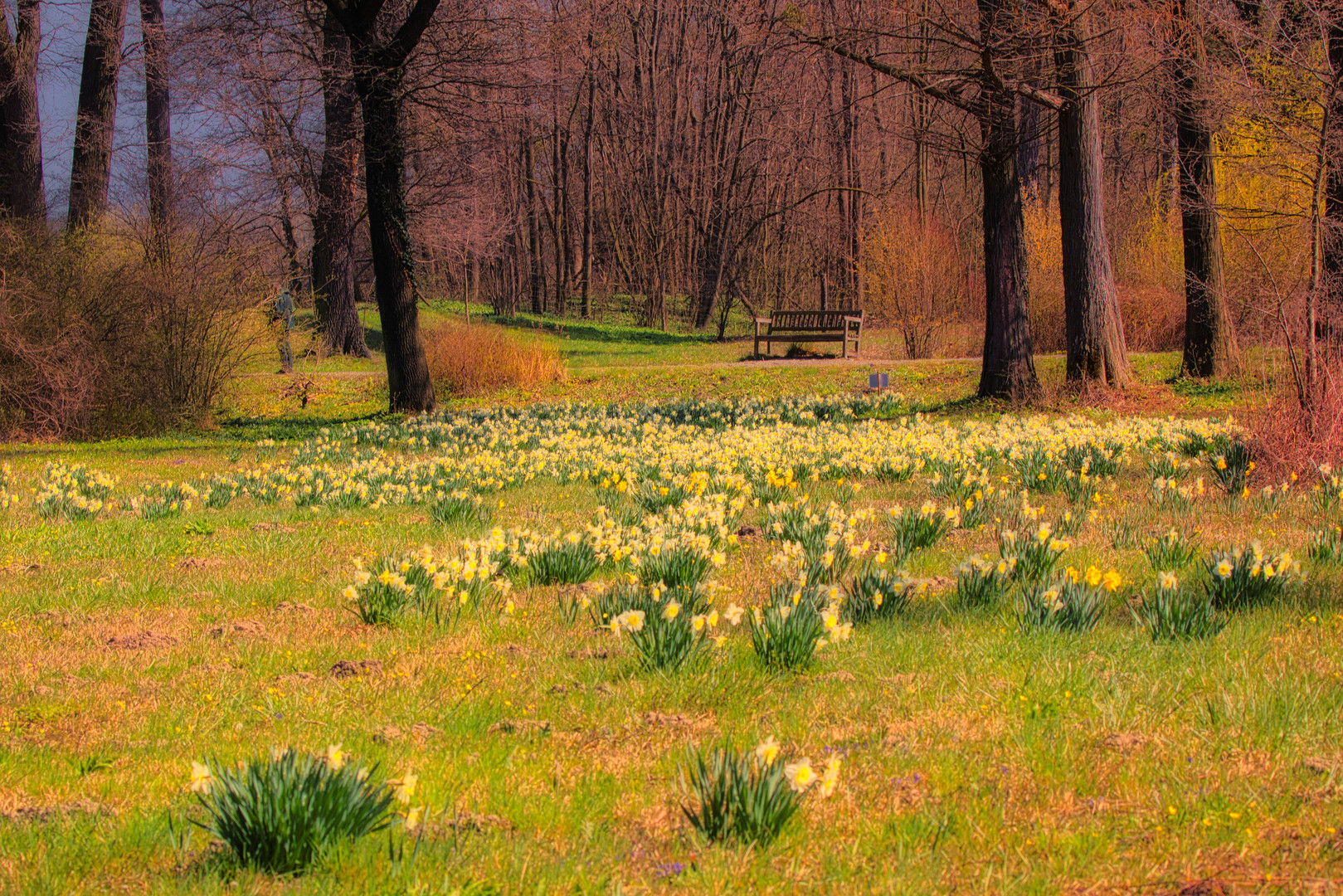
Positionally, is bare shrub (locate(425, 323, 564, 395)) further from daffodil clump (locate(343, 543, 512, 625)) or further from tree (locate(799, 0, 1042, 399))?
daffodil clump (locate(343, 543, 512, 625))

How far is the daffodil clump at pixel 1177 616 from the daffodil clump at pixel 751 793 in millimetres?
1830

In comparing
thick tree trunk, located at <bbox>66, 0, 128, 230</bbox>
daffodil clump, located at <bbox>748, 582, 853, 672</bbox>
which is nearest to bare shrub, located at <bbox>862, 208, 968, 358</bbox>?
thick tree trunk, located at <bbox>66, 0, 128, 230</bbox>

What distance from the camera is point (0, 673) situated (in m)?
3.65

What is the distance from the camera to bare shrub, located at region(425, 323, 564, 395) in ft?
60.8

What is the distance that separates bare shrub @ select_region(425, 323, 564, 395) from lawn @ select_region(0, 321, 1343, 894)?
10975mm

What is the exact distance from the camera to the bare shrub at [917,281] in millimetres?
21297

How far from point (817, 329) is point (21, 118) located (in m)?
15.7

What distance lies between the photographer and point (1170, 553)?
456cm

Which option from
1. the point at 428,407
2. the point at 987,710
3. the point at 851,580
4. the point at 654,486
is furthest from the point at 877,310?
the point at 987,710

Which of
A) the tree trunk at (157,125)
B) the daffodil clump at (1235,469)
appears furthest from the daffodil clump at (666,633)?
the tree trunk at (157,125)

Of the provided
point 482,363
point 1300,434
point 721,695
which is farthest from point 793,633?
point 482,363

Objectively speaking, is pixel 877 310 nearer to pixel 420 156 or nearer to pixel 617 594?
pixel 420 156

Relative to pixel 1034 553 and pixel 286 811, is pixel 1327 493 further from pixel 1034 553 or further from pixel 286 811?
pixel 286 811

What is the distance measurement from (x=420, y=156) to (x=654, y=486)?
68.8 ft
